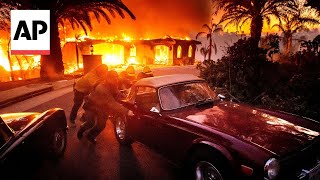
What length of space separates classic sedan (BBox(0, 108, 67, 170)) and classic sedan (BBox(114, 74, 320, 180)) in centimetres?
144

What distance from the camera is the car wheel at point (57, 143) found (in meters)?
5.46

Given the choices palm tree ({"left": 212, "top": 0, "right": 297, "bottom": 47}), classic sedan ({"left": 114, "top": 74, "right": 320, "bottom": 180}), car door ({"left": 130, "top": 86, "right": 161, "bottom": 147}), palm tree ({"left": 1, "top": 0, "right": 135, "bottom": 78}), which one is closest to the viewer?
classic sedan ({"left": 114, "top": 74, "right": 320, "bottom": 180})

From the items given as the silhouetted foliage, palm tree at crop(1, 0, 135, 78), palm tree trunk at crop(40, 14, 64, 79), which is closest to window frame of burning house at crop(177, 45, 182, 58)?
palm tree at crop(1, 0, 135, 78)

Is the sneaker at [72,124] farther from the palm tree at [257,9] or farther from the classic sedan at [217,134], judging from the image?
the palm tree at [257,9]

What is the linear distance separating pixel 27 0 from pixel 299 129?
51.0 feet

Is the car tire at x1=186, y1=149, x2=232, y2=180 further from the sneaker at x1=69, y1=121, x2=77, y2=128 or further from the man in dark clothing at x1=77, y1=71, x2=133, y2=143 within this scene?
the sneaker at x1=69, y1=121, x2=77, y2=128

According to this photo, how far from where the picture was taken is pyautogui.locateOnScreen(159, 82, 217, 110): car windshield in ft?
16.8

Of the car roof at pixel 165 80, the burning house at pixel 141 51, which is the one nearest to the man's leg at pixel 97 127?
the car roof at pixel 165 80

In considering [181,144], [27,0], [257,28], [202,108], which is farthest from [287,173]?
[27,0]

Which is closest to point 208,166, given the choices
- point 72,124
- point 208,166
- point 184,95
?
point 208,166

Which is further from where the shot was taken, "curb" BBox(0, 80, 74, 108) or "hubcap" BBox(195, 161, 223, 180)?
"curb" BBox(0, 80, 74, 108)

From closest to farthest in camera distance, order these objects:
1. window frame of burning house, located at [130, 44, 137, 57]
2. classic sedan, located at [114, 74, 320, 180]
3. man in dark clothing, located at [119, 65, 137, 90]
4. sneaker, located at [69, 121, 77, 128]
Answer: classic sedan, located at [114, 74, 320, 180] < sneaker, located at [69, 121, 77, 128] < man in dark clothing, located at [119, 65, 137, 90] < window frame of burning house, located at [130, 44, 137, 57]

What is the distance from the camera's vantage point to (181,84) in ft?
17.9

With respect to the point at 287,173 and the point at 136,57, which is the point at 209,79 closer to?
the point at 287,173
